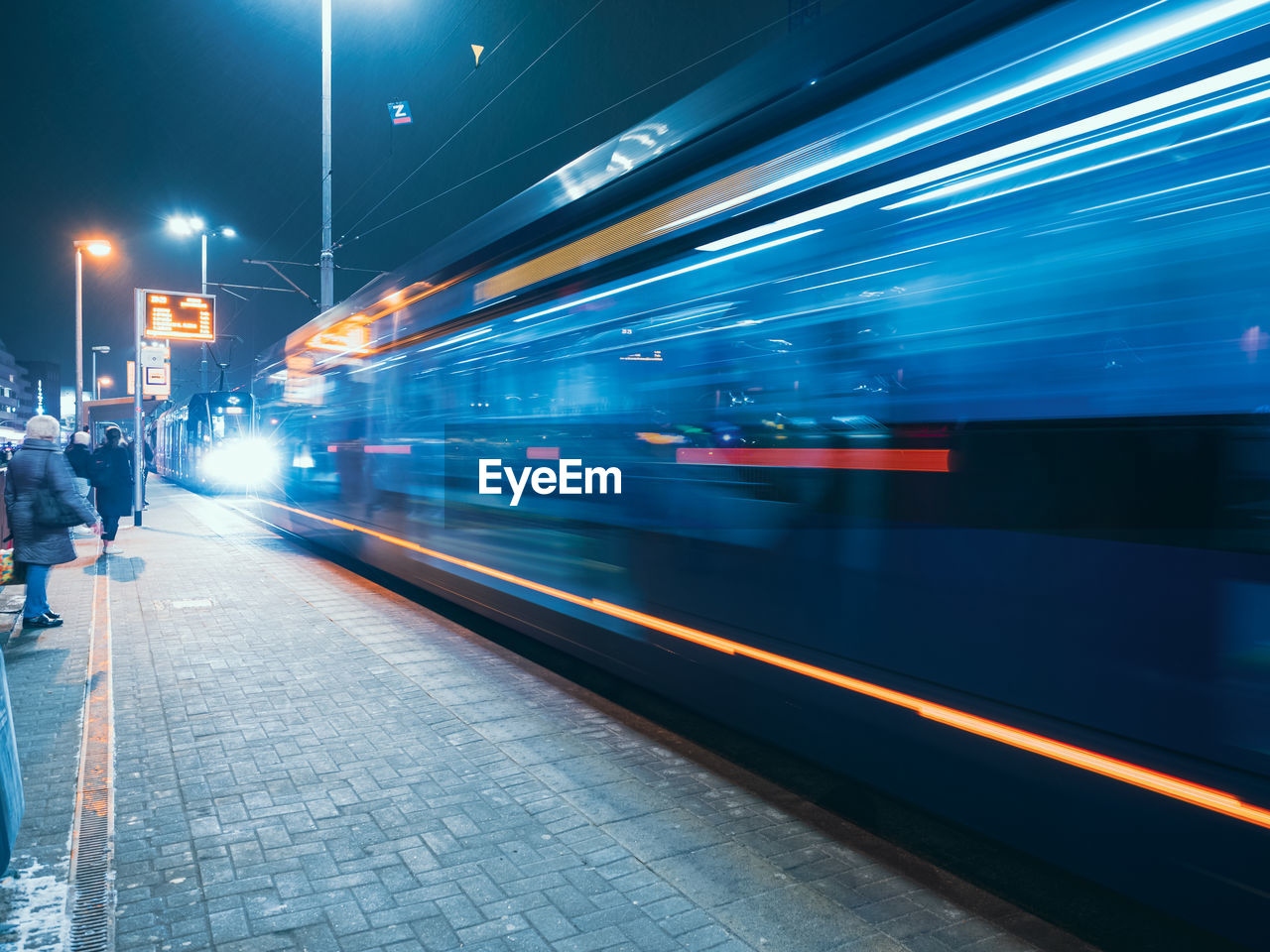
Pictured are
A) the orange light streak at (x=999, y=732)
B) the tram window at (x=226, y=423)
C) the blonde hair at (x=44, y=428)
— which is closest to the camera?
the orange light streak at (x=999, y=732)

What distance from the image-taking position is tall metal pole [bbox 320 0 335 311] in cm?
1875

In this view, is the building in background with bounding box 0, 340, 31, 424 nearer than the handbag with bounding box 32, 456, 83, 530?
No

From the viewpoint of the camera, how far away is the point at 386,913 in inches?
121

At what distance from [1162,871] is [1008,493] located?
109 centimetres

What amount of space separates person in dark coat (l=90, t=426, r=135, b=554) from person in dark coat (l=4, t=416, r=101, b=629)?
545 cm

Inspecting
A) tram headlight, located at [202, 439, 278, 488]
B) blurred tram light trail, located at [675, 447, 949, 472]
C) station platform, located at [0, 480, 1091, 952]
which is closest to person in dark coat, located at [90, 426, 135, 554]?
tram headlight, located at [202, 439, 278, 488]

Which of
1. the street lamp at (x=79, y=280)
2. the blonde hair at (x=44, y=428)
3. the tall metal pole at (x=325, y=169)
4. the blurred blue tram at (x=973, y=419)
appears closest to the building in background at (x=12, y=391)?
the street lamp at (x=79, y=280)

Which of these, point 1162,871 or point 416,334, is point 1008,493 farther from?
point 416,334

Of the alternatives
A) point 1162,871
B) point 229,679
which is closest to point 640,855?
point 1162,871

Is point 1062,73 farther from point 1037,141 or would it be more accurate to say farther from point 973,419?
point 973,419

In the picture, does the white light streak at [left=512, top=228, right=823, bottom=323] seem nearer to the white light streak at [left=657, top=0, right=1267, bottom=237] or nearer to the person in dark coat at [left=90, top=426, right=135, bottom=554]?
the white light streak at [left=657, top=0, right=1267, bottom=237]

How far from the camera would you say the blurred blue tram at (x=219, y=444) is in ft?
53.7

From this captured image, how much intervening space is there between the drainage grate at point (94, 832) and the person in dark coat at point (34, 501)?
173 centimetres

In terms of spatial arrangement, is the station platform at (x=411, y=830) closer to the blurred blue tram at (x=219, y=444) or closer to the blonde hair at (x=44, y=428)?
the blonde hair at (x=44, y=428)
